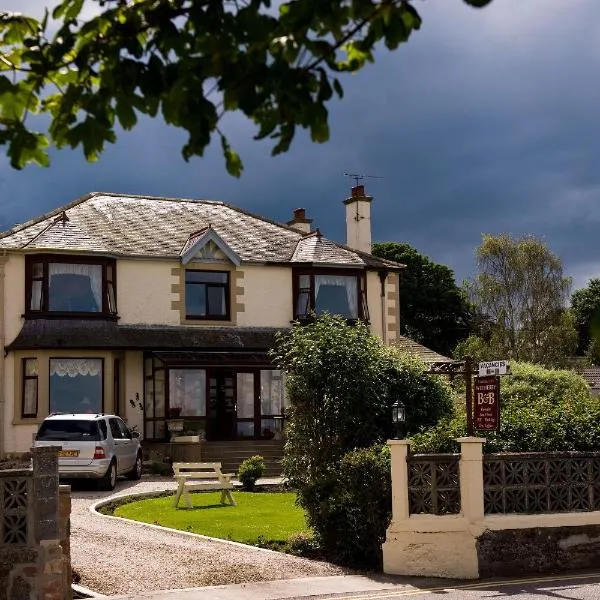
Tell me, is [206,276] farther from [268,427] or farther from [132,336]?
[268,427]

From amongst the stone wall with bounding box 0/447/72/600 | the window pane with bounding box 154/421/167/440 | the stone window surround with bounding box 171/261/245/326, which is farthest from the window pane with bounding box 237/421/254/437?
the stone wall with bounding box 0/447/72/600

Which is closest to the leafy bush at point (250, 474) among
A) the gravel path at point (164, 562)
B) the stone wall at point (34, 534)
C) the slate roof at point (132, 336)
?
the gravel path at point (164, 562)

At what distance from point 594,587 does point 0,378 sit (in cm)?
2165

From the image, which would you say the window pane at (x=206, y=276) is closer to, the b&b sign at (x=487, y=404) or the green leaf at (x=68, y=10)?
the b&b sign at (x=487, y=404)

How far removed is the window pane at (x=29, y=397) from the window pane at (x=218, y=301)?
6.25 meters

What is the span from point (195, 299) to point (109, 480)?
423 inches

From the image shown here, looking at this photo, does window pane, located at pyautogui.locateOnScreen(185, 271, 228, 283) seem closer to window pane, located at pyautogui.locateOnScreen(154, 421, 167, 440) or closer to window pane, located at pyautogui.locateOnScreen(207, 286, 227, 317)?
window pane, located at pyautogui.locateOnScreen(207, 286, 227, 317)

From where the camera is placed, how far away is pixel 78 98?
6074 mm

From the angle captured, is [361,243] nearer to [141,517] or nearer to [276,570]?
[141,517]

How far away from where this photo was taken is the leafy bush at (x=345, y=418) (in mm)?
14211

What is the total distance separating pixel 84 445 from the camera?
2291 cm

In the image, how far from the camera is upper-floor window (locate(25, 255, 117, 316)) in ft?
100

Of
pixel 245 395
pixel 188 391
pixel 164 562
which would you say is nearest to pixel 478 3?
pixel 164 562

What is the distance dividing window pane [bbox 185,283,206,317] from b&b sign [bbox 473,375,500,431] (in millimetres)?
19691
